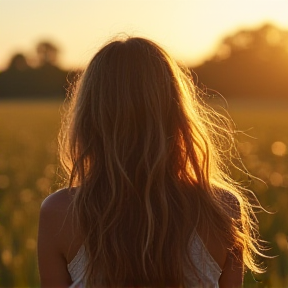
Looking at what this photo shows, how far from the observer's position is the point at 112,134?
221 centimetres

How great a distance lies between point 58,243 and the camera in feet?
6.97

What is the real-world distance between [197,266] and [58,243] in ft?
1.34

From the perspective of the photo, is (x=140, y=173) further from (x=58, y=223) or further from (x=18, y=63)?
(x=18, y=63)

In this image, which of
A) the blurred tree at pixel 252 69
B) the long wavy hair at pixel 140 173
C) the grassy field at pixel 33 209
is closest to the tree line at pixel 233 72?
the blurred tree at pixel 252 69

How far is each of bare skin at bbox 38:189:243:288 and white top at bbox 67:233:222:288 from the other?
27 millimetres

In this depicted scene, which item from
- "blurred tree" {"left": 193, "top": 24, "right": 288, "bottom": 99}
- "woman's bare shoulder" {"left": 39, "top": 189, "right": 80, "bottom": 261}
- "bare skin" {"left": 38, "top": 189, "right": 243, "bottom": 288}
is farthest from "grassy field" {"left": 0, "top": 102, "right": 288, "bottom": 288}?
"blurred tree" {"left": 193, "top": 24, "right": 288, "bottom": 99}

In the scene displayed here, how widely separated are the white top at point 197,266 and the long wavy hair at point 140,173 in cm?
3

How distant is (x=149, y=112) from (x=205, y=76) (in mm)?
47757

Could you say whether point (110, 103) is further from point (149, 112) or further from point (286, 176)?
point (286, 176)

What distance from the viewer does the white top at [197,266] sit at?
211 centimetres

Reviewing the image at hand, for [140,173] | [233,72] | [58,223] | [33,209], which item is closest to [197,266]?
[140,173]

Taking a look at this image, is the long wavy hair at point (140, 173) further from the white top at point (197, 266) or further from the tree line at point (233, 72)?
the tree line at point (233, 72)

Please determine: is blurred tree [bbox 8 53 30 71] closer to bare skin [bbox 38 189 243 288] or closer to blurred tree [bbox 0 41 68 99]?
blurred tree [bbox 0 41 68 99]

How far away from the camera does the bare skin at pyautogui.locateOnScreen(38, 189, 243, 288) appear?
83.1 inches
